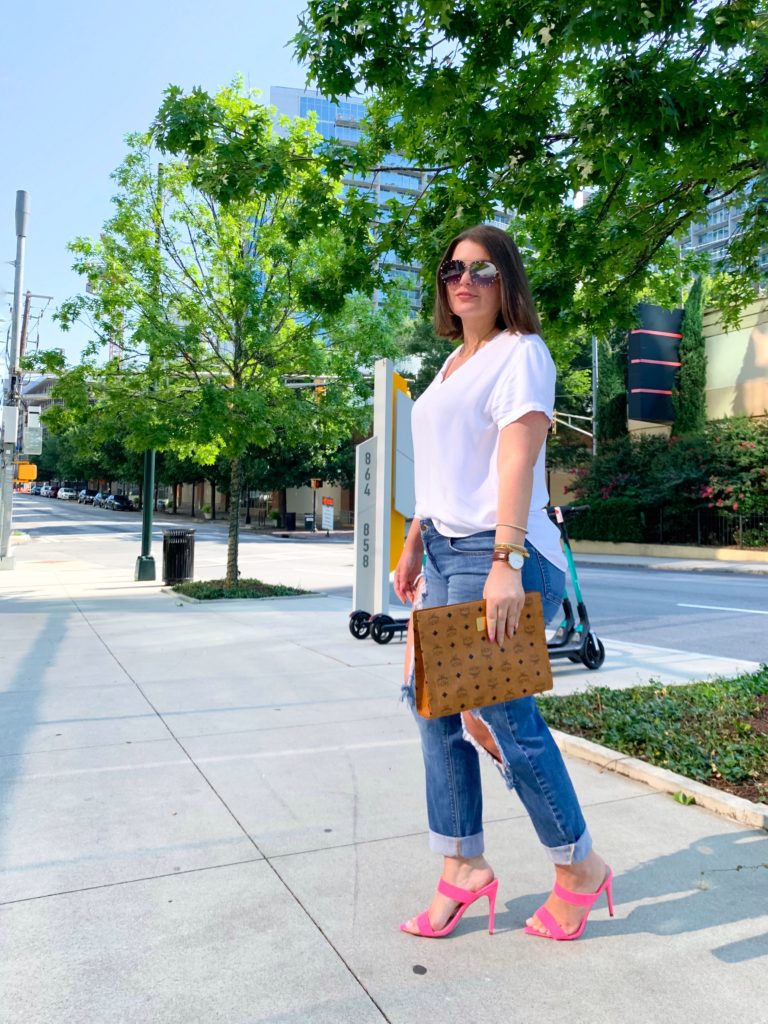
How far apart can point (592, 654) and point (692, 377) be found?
22551mm

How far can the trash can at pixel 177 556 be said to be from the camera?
15.1m

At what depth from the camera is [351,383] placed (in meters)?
13.7

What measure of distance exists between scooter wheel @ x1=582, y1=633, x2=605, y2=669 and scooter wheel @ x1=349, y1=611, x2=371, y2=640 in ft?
8.20

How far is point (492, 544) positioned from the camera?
7.54 feet

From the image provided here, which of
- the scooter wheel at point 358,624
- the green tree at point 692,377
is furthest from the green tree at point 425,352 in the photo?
the scooter wheel at point 358,624

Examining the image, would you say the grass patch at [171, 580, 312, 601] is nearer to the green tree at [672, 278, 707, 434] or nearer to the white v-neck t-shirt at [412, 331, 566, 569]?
the white v-neck t-shirt at [412, 331, 566, 569]

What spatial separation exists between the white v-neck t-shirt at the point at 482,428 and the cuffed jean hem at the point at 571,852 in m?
0.81

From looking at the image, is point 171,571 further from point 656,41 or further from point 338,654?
point 656,41

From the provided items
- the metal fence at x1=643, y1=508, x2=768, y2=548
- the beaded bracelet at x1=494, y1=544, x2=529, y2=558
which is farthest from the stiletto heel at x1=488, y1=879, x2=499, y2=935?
the metal fence at x1=643, y1=508, x2=768, y2=548

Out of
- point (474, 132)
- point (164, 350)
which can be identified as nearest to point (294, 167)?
point (474, 132)

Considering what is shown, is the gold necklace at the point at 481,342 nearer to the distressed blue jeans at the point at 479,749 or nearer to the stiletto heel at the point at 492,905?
the distressed blue jeans at the point at 479,749

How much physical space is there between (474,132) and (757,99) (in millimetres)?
1544

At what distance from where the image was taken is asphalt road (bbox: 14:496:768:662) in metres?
9.09

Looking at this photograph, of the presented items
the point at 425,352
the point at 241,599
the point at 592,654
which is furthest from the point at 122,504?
the point at 592,654
